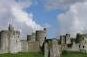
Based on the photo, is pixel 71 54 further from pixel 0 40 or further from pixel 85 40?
pixel 0 40

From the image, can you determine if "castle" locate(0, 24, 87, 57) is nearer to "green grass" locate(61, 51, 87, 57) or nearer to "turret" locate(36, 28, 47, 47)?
"turret" locate(36, 28, 47, 47)

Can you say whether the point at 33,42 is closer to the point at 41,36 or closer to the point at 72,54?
the point at 41,36

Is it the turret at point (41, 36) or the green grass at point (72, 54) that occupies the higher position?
the turret at point (41, 36)

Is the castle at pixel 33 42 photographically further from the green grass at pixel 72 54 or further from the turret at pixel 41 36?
the green grass at pixel 72 54

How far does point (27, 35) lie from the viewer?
7612 cm

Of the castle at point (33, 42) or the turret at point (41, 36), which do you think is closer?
the castle at point (33, 42)

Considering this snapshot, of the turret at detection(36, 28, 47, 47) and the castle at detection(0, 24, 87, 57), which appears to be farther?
the turret at detection(36, 28, 47, 47)

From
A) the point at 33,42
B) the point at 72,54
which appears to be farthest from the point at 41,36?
the point at 72,54

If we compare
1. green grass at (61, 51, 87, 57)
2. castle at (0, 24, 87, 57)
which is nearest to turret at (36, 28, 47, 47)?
castle at (0, 24, 87, 57)

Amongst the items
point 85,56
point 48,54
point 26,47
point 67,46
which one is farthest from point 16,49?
point 48,54

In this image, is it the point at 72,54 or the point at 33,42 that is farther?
the point at 33,42

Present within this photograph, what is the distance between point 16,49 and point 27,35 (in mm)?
5691

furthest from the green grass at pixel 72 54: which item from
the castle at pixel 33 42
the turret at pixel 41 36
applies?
the turret at pixel 41 36

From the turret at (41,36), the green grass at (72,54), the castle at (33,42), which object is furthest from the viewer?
the turret at (41,36)
